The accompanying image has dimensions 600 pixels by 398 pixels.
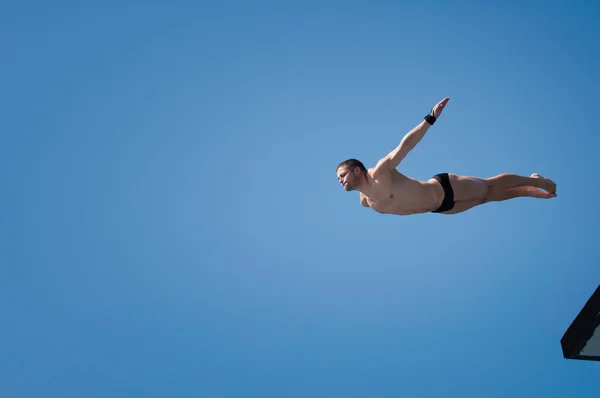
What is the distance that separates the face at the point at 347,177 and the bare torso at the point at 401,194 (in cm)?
24

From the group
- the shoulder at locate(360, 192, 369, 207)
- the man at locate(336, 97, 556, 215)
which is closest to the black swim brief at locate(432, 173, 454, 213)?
the man at locate(336, 97, 556, 215)

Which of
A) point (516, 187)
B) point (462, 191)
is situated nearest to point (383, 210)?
point (462, 191)

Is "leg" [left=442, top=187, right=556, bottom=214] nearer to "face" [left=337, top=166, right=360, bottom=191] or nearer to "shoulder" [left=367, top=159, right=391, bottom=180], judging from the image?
"shoulder" [left=367, top=159, right=391, bottom=180]

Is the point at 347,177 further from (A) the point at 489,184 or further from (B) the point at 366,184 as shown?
(A) the point at 489,184

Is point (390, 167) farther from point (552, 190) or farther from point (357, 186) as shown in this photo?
point (552, 190)

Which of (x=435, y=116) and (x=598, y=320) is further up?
(x=435, y=116)

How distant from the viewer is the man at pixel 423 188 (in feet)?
26.7

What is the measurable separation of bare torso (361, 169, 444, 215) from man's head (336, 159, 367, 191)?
0.16 metres

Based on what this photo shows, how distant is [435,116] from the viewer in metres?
7.41

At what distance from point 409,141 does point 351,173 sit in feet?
3.44

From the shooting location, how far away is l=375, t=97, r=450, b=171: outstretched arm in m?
7.42

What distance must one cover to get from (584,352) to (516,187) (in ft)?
8.76

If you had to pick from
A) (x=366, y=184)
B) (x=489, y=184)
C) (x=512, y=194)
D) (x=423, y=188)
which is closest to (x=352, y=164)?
(x=366, y=184)

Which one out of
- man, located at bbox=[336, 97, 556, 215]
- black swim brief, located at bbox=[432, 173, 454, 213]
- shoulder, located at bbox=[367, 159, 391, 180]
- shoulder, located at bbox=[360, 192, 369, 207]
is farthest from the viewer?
shoulder, located at bbox=[360, 192, 369, 207]
